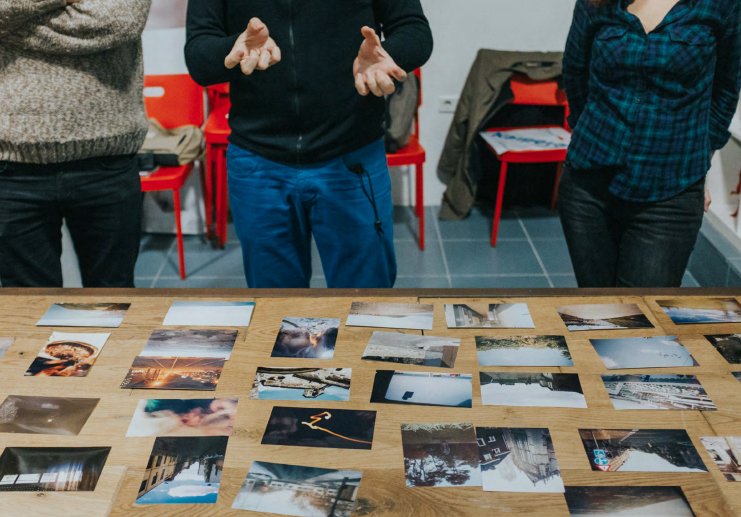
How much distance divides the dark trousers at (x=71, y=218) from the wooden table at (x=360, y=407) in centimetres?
26

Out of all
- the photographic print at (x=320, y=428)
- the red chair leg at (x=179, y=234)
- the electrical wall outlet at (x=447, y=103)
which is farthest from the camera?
the electrical wall outlet at (x=447, y=103)

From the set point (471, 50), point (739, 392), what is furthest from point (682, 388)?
point (471, 50)

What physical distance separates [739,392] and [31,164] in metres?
1.46

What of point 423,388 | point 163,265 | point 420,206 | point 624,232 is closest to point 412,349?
point 423,388

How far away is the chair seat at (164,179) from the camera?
2744 millimetres

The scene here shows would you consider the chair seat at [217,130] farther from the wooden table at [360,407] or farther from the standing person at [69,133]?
the wooden table at [360,407]

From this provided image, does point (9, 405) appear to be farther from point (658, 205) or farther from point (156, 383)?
point (658, 205)

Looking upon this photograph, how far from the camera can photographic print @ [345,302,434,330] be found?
3.92 feet

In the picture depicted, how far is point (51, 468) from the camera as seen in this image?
0.90 m

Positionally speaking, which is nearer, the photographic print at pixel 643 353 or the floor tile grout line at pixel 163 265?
the photographic print at pixel 643 353

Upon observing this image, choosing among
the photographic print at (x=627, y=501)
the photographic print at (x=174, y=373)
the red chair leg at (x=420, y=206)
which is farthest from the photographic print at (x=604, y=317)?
the red chair leg at (x=420, y=206)

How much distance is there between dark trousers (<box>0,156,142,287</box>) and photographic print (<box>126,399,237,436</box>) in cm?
71

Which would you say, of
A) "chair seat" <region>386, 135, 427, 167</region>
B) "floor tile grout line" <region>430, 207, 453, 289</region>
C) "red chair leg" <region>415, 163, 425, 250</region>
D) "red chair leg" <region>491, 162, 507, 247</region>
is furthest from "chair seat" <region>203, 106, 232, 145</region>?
"red chair leg" <region>491, 162, 507, 247</region>

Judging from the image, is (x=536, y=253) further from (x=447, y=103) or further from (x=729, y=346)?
(x=729, y=346)
